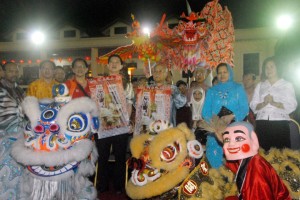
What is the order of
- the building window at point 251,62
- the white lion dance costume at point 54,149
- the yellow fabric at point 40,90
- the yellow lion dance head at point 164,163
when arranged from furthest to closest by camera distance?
the building window at point 251,62 → the yellow fabric at point 40,90 → the yellow lion dance head at point 164,163 → the white lion dance costume at point 54,149

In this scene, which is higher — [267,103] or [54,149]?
[267,103]

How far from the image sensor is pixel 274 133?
13.5 feet

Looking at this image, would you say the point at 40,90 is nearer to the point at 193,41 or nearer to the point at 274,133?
the point at 193,41

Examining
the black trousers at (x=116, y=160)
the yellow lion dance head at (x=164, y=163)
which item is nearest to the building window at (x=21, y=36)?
the black trousers at (x=116, y=160)

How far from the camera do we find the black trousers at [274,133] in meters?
4.04

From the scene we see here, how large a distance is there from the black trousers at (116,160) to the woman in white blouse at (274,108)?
1822 mm

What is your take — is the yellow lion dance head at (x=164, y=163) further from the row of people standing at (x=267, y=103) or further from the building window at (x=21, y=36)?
the building window at (x=21, y=36)

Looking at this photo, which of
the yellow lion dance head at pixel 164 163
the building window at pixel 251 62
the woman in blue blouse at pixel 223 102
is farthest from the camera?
the building window at pixel 251 62

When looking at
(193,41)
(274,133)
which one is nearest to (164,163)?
(274,133)

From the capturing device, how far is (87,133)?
11.7ft

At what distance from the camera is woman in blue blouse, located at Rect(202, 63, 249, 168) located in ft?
13.2

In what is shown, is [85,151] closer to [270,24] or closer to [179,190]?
[179,190]

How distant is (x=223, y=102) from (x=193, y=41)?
Answer: 6.42 feet

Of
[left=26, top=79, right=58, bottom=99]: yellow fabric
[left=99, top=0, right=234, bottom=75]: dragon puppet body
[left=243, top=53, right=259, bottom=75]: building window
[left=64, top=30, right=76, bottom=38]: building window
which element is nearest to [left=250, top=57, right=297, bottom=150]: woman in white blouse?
[left=99, top=0, right=234, bottom=75]: dragon puppet body
